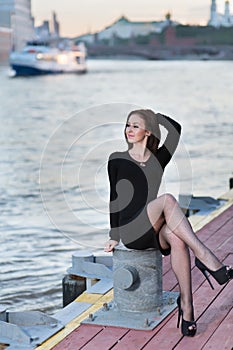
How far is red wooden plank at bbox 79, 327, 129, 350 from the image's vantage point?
3053 millimetres

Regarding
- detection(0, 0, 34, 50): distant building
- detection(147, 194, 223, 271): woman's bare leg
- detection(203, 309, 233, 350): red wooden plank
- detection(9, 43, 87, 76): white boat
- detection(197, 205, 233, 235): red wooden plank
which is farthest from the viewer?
detection(0, 0, 34, 50): distant building

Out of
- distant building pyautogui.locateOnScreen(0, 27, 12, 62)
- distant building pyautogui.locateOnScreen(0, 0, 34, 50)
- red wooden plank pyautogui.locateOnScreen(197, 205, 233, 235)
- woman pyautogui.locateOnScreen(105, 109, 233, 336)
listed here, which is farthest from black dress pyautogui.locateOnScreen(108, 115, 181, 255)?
distant building pyautogui.locateOnScreen(0, 0, 34, 50)

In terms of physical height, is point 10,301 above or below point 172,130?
below

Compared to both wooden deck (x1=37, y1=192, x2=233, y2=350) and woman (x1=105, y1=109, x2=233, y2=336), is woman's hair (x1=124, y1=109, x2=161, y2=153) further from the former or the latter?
wooden deck (x1=37, y1=192, x2=233, y2=350)

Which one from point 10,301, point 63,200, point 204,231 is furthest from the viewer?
point 63,200

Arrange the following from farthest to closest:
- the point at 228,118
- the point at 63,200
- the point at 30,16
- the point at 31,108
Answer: the point at 30,16 → the point at 31,108 → the point at 228,118 → the point at 63,200

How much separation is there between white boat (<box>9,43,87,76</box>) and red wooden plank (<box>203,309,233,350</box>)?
198ft

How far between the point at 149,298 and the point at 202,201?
2.69 m

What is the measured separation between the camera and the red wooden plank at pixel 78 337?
10.0 ft

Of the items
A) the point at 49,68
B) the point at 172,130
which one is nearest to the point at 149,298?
the point at 172,130

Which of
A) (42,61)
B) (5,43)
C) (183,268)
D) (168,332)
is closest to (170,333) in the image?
(168,332)

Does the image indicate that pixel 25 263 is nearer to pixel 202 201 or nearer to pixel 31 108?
pixel 202 201

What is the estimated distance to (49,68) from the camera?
6594 centimetres

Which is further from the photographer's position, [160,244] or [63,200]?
[63,200]
